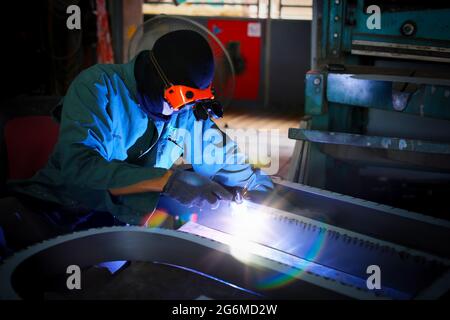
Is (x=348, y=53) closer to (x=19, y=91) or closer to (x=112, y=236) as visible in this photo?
(x=112, y=236)

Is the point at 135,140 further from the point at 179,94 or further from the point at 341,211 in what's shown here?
the point at 341,211

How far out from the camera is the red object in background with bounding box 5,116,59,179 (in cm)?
201

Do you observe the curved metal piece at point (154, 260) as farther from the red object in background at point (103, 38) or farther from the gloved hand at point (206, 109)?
the red object in background at point (103, 38)

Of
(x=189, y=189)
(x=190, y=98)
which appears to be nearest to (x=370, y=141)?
(x=190, y=98)

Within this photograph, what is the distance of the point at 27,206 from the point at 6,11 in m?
4.10

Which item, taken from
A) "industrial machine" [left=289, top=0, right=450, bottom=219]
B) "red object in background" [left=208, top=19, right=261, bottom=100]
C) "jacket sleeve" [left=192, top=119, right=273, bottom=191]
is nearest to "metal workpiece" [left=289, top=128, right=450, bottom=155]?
"industrial machine" [left=289, top=0, right=450, bottom=219]

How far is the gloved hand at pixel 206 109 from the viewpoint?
6.02 ft

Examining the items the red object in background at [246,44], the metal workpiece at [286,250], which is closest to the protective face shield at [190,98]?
the metal workpiece at [286,250]
